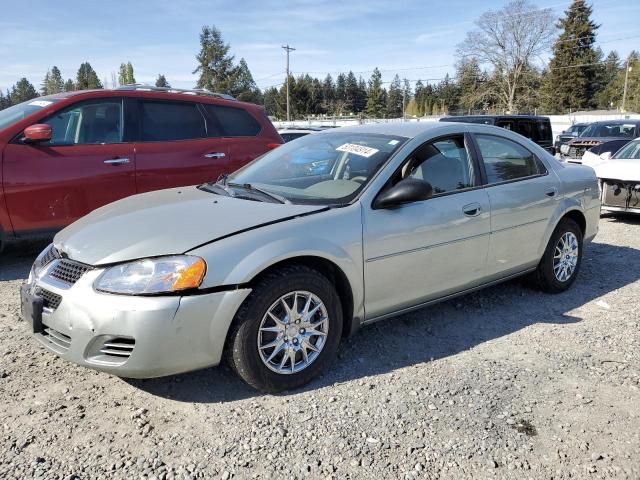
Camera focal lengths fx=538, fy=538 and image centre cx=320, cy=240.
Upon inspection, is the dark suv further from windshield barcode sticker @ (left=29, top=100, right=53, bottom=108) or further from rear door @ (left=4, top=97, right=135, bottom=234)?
windshield barcode sticker @ (left=29, top=100, right=53, bottom=108)

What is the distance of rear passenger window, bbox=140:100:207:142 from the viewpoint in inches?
231

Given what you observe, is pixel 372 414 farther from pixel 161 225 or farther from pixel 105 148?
pixel 105 148

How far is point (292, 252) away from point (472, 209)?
159 centimetres

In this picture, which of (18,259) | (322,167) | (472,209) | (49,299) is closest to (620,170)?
(472,209)

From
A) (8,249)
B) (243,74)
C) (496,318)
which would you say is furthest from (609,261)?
(243,74)

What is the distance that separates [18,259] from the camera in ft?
18.6

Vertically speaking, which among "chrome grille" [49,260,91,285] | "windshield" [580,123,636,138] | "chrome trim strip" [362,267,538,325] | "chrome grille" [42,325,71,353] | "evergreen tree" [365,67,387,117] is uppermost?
"evergreen tree" [365,67,387,117]

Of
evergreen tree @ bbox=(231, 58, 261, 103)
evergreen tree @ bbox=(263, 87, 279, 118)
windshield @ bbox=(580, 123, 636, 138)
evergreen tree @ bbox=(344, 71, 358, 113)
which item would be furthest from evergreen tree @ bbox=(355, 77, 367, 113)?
→ windshield @ bbox=(580, 123, 636, 138)

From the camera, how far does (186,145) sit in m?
6.07

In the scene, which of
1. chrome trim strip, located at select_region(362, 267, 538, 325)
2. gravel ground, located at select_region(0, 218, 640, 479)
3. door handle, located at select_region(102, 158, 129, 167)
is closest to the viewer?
gravel ground, located at select_region(0, 218, 640, 479)

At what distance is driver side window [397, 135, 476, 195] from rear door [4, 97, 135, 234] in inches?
127

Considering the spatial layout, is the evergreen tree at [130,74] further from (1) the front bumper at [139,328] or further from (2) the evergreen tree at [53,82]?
(1) the front bumper at [139,328]

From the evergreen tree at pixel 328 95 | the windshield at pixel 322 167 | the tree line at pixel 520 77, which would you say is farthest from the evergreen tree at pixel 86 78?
the windshield at pixel 322 167

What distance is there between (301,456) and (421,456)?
567 mm
